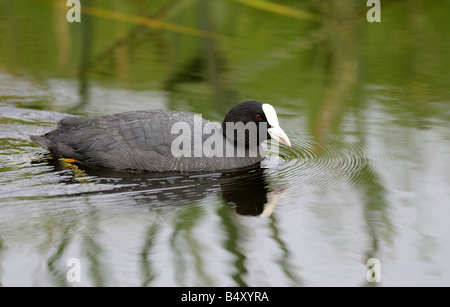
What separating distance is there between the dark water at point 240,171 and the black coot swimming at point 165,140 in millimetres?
129

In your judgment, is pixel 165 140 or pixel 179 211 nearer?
pixel 179 211

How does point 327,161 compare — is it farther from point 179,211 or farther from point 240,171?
point 179,211

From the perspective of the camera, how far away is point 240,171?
559 centimetres

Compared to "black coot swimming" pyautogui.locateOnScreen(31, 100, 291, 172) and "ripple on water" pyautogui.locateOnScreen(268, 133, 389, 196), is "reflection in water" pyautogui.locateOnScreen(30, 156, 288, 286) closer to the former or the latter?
"black coot swimming" pyautogui.locateOnScreen(31, 100, 291, 172)

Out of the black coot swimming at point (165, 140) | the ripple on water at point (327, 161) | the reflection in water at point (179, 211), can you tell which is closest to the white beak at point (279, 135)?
the black coot swimming at point (165, 140)

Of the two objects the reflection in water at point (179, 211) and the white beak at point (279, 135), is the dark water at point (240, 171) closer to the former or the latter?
the reflection in water at point (179, 211)

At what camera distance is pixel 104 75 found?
24.6 ft

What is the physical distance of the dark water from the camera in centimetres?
384

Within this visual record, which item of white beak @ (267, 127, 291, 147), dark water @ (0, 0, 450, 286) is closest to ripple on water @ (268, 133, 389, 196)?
dark water @ (0, 0, 450, 286)

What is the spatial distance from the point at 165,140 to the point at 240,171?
624mm

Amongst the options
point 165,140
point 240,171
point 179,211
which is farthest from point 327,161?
point 179,211

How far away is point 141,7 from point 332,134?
3.71 meters

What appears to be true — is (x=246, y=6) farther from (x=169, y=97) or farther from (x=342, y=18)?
(x=169, y=97)

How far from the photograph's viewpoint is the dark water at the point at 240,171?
3.84 meters
